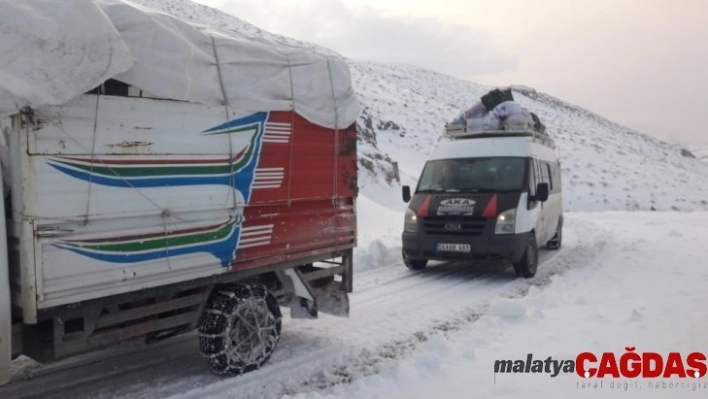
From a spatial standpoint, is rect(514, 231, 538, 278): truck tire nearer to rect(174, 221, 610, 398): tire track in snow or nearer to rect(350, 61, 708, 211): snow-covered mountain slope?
rect(174, 221, 610, 398): tire track in snow

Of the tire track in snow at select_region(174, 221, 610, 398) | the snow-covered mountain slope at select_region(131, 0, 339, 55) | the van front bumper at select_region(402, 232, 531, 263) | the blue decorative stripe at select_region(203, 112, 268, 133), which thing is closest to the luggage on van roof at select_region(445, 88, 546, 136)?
the van front bumper at select_region(402, 232, 531, 263)

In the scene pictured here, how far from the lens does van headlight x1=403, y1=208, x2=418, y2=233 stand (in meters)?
9.82

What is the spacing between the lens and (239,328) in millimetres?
5262

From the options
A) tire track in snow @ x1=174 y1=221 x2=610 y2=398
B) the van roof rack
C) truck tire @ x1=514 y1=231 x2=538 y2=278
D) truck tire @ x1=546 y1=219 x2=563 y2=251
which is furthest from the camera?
truck tire @ x1=546 y1=219 x2=563 y2=251

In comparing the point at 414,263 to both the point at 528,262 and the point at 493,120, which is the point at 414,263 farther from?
the point at 493,120

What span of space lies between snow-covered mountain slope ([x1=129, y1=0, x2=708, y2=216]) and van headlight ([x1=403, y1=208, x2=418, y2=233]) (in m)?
10.3

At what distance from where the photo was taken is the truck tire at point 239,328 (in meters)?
5.05

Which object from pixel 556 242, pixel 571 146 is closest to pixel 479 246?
pixel 556 242

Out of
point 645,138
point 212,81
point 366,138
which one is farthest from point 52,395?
point 645,138

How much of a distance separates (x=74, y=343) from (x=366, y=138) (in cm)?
2509

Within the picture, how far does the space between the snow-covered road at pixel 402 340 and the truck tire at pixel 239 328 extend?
6.2 inches

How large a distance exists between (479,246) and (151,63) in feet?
20.7

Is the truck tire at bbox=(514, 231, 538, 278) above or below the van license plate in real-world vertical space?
below

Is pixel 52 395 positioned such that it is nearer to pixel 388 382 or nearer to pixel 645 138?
pixel 388 382
